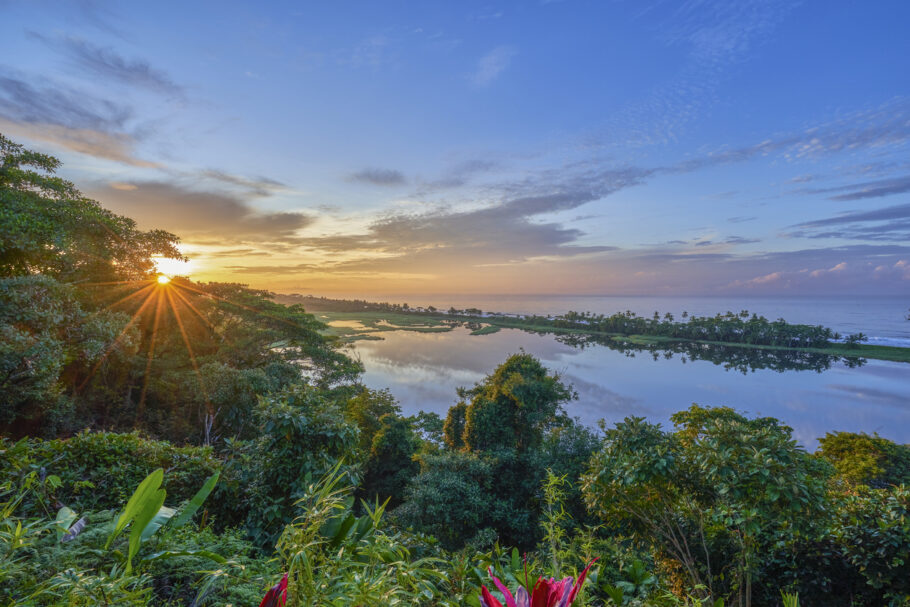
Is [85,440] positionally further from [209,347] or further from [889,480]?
[889,480]

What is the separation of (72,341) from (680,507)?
8.65 m

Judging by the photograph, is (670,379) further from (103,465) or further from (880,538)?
(103,465)

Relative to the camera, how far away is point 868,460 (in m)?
9.03

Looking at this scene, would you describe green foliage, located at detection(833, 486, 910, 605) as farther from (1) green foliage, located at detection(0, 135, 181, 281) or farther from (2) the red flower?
(1) green foliage, located at detection(0, 135, 181, 281)

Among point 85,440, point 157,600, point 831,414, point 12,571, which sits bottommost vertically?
point 831,414

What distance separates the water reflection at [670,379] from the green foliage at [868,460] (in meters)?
5.49

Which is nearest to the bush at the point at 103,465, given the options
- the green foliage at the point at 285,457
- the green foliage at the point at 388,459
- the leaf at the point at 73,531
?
the green foliage at the point at 285,457

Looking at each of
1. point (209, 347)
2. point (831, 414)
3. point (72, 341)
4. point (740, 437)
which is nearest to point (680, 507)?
point (740, 437)

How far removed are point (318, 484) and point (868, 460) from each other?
1421 centimetres

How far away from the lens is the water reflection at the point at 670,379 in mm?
17781

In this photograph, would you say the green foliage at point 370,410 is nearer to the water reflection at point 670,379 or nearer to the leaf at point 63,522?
the water reflection at point 670,379

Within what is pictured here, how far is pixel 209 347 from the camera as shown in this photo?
35.4ft

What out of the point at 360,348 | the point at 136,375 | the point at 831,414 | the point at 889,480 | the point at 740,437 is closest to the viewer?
the point at 740,437

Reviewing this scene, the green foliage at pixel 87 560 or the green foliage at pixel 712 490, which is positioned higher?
the green foliage at pixel 87 560
